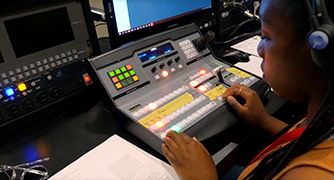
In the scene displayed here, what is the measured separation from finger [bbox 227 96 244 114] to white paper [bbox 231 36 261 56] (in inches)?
21.6

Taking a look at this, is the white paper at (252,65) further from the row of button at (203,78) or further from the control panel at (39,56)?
the control panel at (39,56)

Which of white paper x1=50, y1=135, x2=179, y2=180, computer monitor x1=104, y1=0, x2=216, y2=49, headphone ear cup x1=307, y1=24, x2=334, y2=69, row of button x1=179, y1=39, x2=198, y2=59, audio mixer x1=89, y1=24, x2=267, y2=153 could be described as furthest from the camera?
row of button x1=179, y1=39, x2=198, y2=59

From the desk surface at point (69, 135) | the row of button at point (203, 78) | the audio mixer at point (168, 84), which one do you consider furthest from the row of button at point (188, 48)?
the desk surface at point (69, 135)

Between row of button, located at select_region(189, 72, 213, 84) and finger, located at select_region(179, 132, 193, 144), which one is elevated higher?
row of button, located at select_region(189, 72, 213, 84)

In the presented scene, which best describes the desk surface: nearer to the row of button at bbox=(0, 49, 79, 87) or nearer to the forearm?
the forearm

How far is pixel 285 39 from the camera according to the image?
54 cm

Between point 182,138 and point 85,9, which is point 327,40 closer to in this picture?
point 182,138

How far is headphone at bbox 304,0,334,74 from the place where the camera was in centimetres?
43

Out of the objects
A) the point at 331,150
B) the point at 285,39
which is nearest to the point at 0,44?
the point at 285,39

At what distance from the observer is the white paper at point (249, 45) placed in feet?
4.48

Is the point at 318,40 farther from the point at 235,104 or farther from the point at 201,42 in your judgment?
the point at 201,42

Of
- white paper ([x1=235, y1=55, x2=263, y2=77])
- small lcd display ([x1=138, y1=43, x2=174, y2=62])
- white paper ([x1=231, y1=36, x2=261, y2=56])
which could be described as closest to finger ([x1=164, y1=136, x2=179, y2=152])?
small lcd display ([x1=138, y1=43, x2=174, y2=62])

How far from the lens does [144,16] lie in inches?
41.2

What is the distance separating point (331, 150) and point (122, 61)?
66 cm
